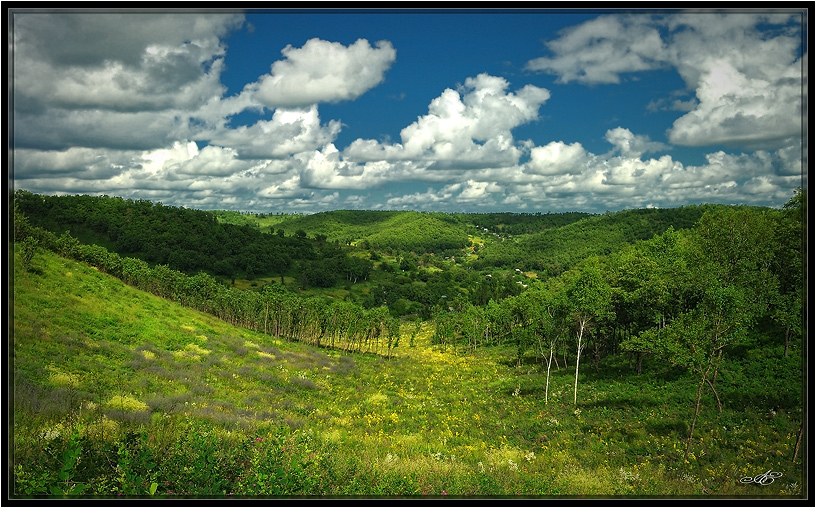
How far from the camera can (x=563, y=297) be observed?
31812 mm

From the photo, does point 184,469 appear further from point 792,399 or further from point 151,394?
point 792,399

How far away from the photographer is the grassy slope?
281 inches

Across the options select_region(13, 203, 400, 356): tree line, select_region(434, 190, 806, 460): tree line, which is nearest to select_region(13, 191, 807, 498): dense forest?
select_region(434, 190, 806, 460): tree line

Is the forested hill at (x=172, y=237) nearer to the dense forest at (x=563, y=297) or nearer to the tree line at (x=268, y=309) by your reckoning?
the dense forest at (x=563, y=297)

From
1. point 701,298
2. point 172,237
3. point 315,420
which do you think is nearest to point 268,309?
point 315,420

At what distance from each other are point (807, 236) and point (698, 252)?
28865 millimetres

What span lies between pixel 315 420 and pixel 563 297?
22.5 meters

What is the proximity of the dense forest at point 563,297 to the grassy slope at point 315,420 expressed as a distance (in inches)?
84.3

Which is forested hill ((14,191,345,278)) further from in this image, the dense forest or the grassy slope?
the grassy slope

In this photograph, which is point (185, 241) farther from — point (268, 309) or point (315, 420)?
point (315, 420)

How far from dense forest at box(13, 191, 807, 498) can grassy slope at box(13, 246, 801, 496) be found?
214 centimetres

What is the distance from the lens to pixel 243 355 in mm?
34188

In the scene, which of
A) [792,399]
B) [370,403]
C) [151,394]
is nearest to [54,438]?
[151,394]

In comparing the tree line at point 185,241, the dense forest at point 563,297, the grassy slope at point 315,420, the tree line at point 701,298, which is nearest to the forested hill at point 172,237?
the tree line at point 185,241
